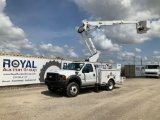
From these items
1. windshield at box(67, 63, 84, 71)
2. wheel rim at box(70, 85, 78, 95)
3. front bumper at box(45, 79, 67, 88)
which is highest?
windshield at box(67, 63, 84, 71)

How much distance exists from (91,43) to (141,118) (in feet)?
51.7

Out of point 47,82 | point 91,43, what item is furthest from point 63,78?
point 91,43

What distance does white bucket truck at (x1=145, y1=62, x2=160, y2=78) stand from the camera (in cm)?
3347

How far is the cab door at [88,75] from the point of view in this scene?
14.1m

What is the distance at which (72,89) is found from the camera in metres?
13.1

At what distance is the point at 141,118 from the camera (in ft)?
27.5

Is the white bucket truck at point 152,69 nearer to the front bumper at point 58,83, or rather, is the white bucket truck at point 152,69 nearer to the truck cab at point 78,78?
the truck cab at point 78,78

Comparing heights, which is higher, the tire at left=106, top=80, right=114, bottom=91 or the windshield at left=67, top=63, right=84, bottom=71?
the windshield at left=67, top=63, right=84, bottom=71

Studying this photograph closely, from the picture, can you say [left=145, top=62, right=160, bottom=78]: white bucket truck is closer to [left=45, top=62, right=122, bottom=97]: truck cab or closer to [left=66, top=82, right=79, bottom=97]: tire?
[left=45, top=62, right=122, bottom=97]: truck cab

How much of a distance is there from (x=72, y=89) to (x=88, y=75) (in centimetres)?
183

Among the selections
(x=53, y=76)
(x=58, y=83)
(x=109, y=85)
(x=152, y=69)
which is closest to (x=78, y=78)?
(x=58, y=83)

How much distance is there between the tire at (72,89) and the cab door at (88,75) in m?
0.84

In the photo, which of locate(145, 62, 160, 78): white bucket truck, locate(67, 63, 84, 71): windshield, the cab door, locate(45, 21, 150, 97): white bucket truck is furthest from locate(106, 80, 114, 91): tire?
locate(145, 62, 160, 78): white bucket truck

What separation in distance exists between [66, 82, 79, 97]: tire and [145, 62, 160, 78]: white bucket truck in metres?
23.4
